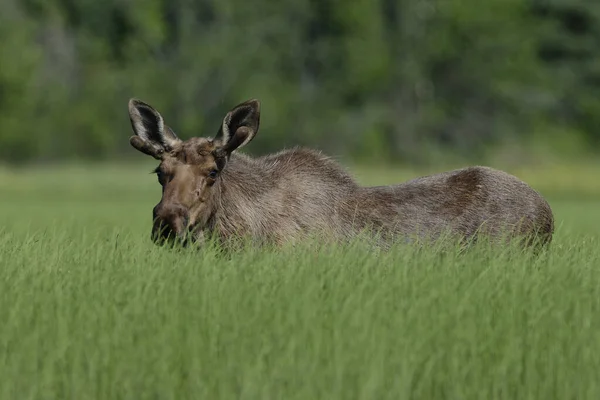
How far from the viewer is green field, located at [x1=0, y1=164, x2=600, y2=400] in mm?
4852

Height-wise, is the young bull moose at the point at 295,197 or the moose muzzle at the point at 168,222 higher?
the young bull moose at the point at 295,197

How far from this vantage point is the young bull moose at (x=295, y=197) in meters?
7.60

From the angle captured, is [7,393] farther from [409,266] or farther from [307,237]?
[307,237]

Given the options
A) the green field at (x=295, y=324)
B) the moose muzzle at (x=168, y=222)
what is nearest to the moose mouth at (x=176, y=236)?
the moose muzzle at (x=168, y=222)

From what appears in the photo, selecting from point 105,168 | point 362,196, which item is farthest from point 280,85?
point 362,196

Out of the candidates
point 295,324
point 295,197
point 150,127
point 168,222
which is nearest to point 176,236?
point 168,222

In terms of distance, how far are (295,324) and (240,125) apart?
8.64 feet

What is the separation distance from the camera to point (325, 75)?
54.4m

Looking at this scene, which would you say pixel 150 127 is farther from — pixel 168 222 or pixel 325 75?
pixel 325 75

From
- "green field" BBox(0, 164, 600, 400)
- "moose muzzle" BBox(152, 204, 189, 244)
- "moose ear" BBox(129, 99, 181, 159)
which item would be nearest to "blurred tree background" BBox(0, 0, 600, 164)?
"moose ear" BBox(129, 99, 181, 159)

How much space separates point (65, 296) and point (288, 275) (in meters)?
1.34

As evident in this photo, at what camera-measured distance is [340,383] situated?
469cm

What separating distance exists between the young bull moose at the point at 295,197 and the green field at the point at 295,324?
32cm

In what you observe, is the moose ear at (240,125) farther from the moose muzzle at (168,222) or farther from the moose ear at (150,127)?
the moose muzzle at (168,222)
